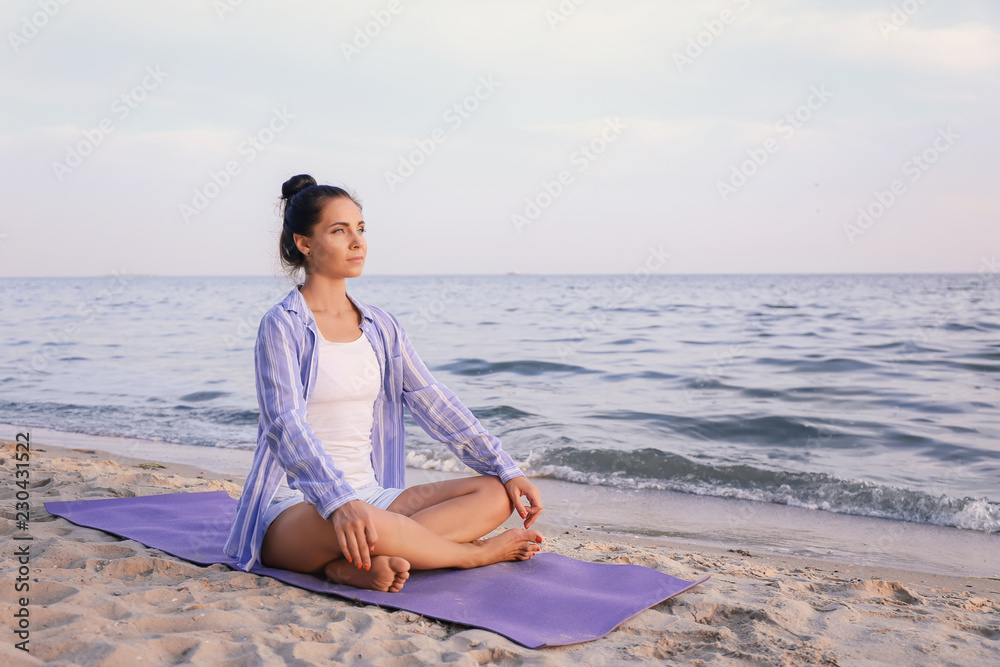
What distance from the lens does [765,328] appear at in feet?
58.9

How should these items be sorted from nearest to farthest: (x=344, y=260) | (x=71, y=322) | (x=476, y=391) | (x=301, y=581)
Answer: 1. (x=301, y=581)
2. (x=344, y=260)
3. (x=476, y=391)
4. (x=71, y=322)

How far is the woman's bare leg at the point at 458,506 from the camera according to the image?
324 cm

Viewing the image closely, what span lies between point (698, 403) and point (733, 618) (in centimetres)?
642

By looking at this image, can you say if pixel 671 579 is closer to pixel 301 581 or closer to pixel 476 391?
pixel 301 581

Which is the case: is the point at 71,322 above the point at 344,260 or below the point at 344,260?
below

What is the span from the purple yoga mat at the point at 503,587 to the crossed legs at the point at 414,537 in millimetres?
60

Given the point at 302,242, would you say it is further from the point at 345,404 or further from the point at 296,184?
the point at 345,404

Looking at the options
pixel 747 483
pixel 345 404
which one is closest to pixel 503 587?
pixel 345 404

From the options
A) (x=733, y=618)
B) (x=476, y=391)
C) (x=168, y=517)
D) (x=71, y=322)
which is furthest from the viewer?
(x=71, y=322)

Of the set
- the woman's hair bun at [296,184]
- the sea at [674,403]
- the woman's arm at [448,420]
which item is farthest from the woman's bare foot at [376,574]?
the sea at [674,403]

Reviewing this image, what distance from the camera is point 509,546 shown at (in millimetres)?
3430

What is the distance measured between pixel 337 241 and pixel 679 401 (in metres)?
6.86

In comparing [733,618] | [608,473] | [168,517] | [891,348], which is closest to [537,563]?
[733,618]

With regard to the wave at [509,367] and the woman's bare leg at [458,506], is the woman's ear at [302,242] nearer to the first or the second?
the woman's bare leg at [458,506]
